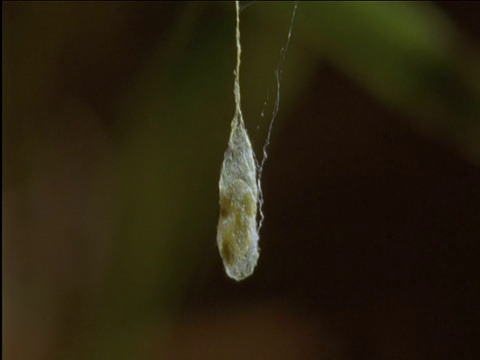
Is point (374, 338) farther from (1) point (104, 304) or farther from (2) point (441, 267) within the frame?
(1) point (104, 304)

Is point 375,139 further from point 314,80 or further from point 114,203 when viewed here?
point 114,203

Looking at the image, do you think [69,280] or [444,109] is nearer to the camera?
[444,109]

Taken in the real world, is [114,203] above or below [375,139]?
below

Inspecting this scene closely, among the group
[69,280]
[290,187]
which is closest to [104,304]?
[69,280]
